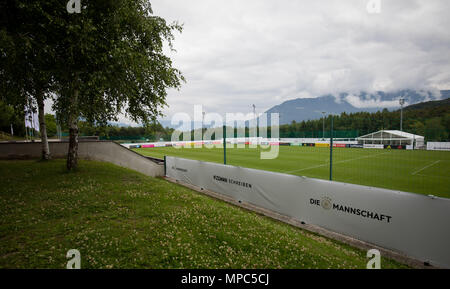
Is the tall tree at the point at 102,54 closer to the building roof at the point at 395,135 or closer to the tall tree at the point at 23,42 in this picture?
the tall tree at the point at 23,42

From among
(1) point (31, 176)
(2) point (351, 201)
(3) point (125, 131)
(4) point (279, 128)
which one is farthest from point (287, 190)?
(3) point (125, 131)

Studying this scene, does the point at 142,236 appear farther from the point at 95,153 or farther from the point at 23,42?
the point at 95,153

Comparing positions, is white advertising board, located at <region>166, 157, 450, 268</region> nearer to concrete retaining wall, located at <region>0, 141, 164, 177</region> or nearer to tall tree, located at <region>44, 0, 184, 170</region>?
tall tree, located at <region>44, 0, 184, 170</region>

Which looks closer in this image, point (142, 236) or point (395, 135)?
point (142, 236)

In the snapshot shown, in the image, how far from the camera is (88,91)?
7.99 meters

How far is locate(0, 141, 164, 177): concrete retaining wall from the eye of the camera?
15.1m

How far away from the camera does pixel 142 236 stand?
5004 millimetres

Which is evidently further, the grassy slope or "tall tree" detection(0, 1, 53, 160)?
"tall tree" detection(0, 1, 53, 160)

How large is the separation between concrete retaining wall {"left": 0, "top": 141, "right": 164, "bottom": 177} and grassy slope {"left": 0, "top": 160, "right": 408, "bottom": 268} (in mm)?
7946

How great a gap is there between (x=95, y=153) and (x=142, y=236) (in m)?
14.0

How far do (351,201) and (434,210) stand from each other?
1.75m

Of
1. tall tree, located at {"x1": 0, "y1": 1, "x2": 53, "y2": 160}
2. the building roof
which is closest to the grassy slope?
tall tree, located at {"x1": 0, "y1": 1, "x2": 53, "y2": 160}

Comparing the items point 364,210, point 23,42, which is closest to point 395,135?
point 364,210
